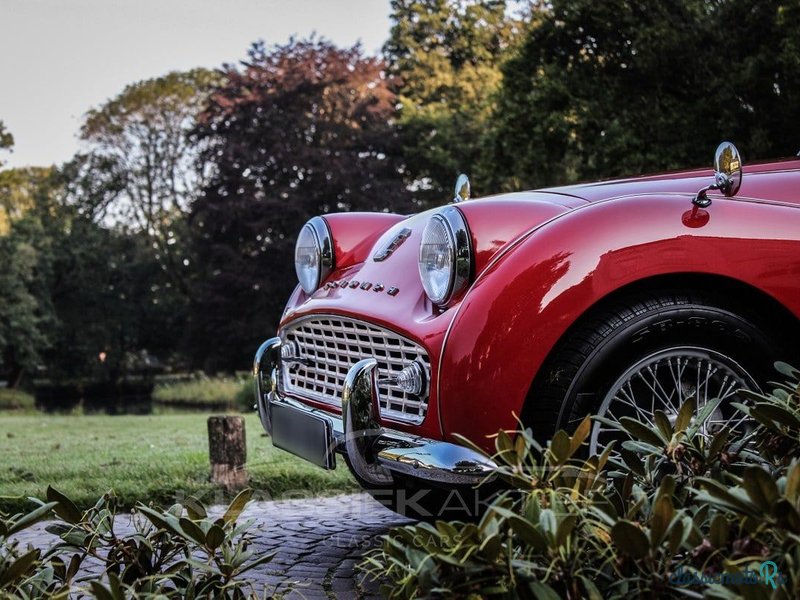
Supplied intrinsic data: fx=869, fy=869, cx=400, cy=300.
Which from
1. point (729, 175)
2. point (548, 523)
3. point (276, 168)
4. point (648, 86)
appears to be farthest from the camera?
point (276, 168)

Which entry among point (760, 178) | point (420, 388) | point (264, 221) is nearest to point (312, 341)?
point (420, 388)

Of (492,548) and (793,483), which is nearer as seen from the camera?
(793,483)

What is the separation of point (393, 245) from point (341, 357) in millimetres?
499

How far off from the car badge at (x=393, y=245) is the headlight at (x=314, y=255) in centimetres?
42

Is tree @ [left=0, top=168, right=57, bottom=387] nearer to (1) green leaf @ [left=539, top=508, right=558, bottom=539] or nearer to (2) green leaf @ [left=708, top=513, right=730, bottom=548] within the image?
(1) green leaf @ [left=539, top=508, right=558, bottom=539]

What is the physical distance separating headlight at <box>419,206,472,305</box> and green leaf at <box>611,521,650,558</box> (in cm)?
131

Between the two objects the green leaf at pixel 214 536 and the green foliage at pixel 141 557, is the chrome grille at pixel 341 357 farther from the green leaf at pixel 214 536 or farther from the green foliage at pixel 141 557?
the green leaf at pixel 214 536

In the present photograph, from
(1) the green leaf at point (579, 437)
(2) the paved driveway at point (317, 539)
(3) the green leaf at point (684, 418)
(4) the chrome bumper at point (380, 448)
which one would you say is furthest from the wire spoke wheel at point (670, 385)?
(2) the paved driveway at point (317, 539)

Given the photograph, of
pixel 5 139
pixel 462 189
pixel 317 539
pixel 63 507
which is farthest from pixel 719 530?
pixel 5 139

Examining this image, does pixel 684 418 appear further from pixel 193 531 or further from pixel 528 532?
pixel 193 531

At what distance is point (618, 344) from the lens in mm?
2578

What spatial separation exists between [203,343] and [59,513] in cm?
2626

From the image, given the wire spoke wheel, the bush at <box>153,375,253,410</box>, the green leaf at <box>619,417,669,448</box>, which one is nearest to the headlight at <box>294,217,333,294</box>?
the wire spoke wheel

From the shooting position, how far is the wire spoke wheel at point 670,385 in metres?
2.60
